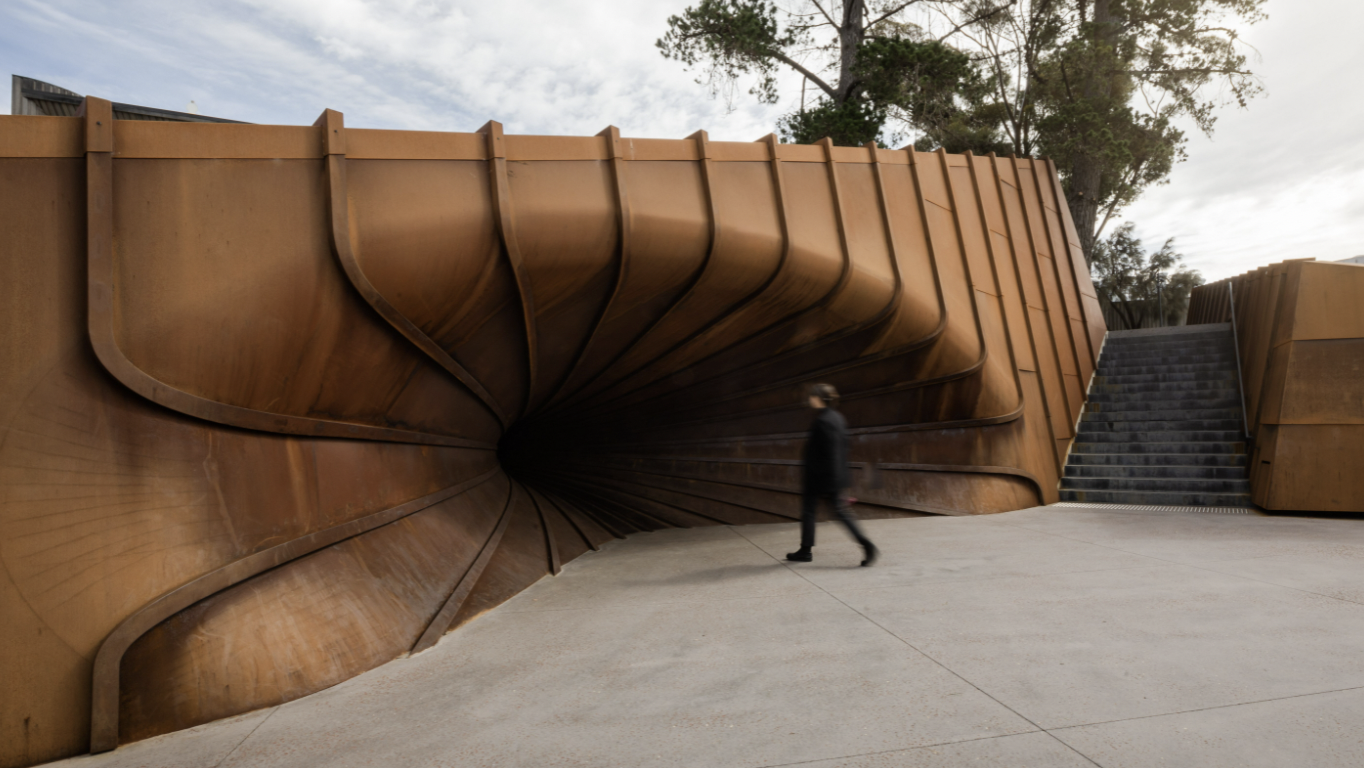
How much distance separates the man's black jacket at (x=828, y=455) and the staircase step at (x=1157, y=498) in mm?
5782

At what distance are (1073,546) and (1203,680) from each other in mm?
3289

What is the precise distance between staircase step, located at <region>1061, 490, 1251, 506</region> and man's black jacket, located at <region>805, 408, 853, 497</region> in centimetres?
578

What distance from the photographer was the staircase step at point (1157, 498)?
343 inches

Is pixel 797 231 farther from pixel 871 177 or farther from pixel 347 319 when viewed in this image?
pixel 347 319

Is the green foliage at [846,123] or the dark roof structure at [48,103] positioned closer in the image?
the dark roof structure at [48,103]

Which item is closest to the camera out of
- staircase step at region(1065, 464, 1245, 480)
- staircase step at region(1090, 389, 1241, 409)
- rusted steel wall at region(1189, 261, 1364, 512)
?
rusted steel wall at region(1189, 261, 1364, 512)

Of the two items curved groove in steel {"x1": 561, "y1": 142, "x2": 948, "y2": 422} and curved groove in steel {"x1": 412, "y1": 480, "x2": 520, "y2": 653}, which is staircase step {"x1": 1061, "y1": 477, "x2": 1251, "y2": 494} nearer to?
curved groove in steel {"x1": 561, "y1": 142, "x2": 948, "y2": 422}

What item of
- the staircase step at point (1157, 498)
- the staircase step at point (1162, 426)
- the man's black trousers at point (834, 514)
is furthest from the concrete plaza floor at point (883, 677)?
the staircase step at point (1162, 426)

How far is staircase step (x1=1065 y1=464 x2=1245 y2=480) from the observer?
9.09 meters

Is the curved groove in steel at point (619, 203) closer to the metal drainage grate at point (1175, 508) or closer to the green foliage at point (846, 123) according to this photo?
the metal drainage grate at point (1175, 508)

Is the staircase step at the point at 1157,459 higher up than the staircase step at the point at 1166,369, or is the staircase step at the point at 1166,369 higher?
the staircase step at the point at 1166,369

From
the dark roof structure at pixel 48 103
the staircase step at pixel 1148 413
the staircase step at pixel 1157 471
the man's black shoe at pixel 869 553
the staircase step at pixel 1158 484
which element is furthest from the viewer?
the staircase step at pixel 1148 413

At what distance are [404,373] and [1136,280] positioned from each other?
94.8ft

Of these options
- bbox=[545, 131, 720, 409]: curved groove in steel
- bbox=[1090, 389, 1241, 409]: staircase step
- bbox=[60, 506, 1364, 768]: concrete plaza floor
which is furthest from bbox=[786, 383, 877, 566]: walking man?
bbox=[1090, 389, 1241, 409]: staircase step
